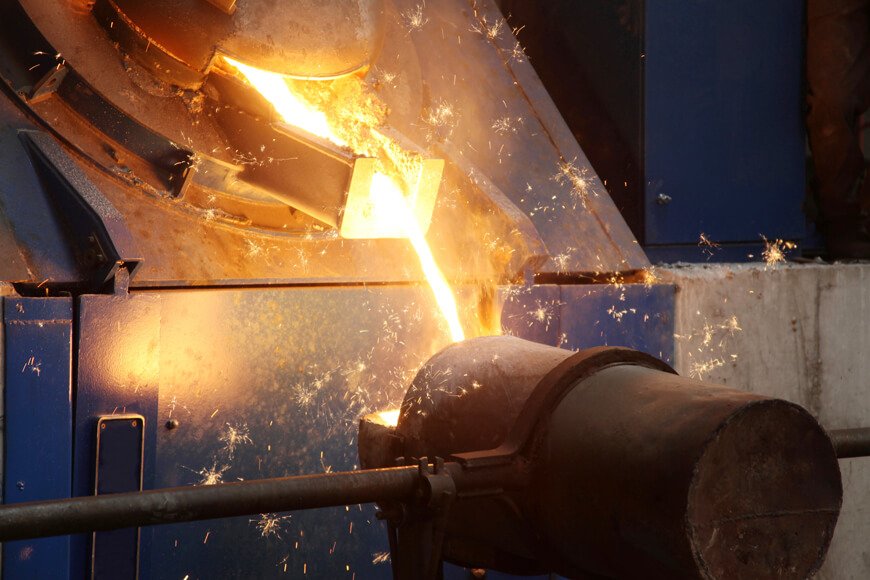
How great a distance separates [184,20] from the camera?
1990 mm

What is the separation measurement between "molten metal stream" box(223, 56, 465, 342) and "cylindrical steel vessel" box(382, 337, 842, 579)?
2.27 feet

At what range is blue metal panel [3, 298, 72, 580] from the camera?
1.68 meters

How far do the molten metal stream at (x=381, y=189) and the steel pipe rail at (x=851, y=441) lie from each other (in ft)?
2.71

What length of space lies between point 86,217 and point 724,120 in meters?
2.24

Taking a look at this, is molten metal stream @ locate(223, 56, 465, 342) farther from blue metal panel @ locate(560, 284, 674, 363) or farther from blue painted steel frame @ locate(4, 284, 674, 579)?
blue metal panel @ locate(560, 284, 674, 363)

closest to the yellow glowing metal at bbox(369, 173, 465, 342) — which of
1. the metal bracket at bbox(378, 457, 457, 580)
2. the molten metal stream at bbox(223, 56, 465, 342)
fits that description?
the molten metal stream at bbox(223, 56, 465, 342)

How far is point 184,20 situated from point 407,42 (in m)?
0.72

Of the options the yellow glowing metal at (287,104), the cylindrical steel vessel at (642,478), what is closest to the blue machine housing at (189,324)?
the yellow glowing metal at (287,104)

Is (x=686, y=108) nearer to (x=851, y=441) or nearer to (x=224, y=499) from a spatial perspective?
(x=851, y=441)

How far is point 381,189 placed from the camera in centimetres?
217

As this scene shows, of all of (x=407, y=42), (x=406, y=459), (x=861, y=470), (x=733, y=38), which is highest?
(x=733, y=38)

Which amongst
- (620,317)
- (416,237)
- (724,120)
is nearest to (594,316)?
(620,317)

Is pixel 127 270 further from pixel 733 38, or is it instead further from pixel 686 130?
pixel 733 38

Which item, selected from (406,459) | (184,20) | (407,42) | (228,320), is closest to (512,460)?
(406,459)
